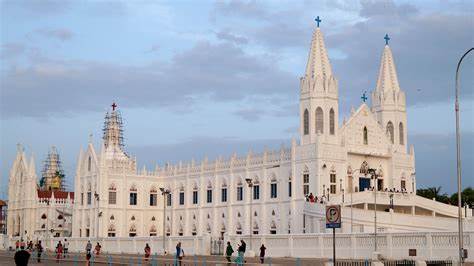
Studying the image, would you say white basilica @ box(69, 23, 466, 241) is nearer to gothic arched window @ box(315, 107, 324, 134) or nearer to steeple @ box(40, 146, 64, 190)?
gothic arched window @ box(315, 107, 324, 134)

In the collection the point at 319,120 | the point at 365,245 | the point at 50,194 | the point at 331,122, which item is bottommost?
the point at 365,245

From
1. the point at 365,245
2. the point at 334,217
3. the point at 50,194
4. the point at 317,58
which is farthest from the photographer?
the point at 50,194

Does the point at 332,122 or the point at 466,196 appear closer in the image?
the point at 332,122

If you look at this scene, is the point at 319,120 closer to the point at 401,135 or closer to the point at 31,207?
the point at 401,135

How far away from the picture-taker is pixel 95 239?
77.2m

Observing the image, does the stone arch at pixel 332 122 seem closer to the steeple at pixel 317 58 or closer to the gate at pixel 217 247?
the steeple at pixel 317 58

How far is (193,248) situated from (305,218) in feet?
46.0

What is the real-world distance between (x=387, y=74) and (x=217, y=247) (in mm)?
33158

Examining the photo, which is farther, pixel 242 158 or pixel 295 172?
pixel 242 158

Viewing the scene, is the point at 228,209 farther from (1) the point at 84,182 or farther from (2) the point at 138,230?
(1) the point at 84,182

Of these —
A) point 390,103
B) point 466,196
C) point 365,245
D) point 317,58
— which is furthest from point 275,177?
point 466,196

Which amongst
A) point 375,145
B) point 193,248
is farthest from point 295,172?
point 193,248

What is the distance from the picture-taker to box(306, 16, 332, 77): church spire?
258ft

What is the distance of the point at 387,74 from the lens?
283 feet
